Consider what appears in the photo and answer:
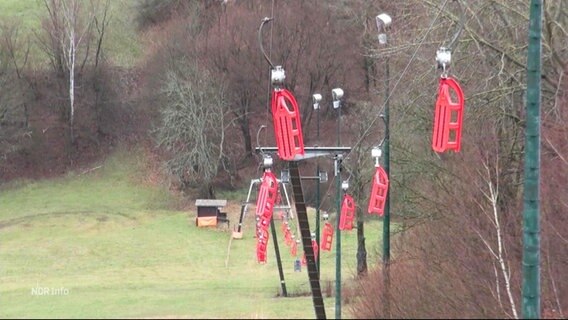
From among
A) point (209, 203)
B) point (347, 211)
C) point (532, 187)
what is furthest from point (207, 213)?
point (532, 187)

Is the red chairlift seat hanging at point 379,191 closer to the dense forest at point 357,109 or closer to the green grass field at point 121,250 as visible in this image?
the dense forest at point 357,109

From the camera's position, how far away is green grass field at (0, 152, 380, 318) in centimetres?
2528

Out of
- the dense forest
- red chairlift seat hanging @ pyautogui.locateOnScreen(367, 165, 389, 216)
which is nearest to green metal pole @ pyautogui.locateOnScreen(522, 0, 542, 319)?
the dense forest

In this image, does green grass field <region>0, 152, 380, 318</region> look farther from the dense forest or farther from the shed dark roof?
the dense forest

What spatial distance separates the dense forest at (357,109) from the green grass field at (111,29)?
459 millimetres

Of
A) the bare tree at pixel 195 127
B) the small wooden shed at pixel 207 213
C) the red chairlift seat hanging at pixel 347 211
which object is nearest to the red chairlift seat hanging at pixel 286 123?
the red chairlift seat hanging at pixel 347 211

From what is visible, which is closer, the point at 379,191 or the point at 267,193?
the point at 267,193

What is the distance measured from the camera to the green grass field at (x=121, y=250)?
82.9ft

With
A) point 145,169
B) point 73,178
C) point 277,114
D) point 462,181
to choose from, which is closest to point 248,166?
point 145,169

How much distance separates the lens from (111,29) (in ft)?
256

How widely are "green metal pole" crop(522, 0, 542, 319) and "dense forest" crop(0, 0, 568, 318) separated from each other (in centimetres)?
269

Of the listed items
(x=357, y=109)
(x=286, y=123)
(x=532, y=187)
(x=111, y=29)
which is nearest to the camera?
(x=532, y=187)

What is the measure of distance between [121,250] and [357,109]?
13.3m

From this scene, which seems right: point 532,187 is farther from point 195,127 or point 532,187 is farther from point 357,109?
point 195,127
